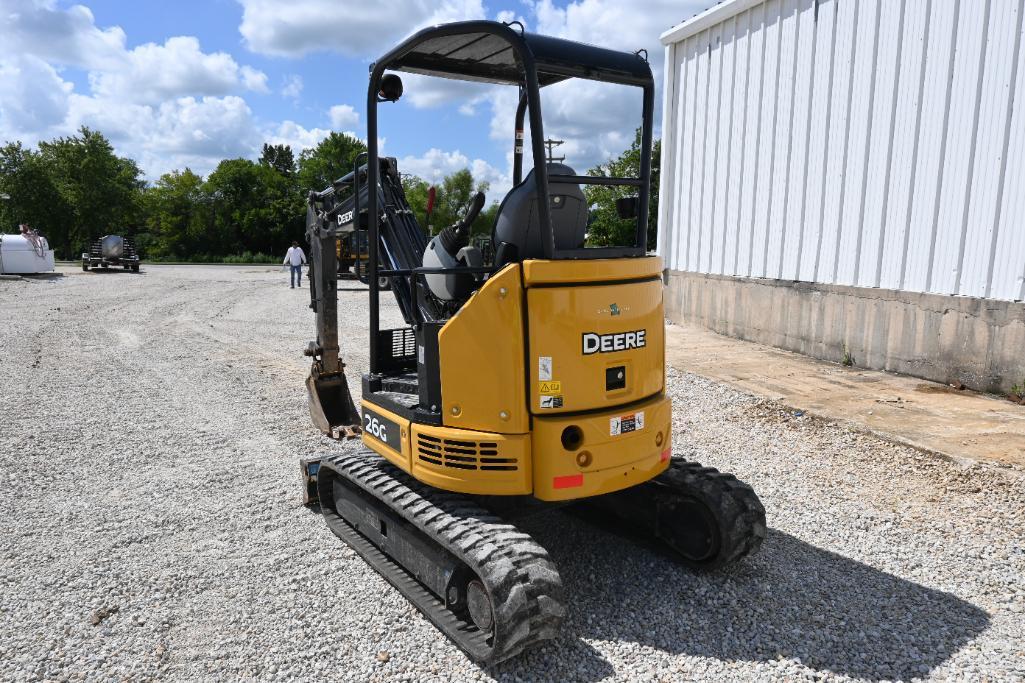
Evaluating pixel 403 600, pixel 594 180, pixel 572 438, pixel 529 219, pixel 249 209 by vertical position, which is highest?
pixel 249 209

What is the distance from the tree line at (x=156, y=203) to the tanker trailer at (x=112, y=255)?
20364 millimetres

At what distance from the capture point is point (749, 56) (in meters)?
13.1

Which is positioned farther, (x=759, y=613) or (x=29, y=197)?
(x=29, y=197)

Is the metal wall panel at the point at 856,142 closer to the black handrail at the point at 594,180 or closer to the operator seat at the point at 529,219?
the black handrail at the point at 594,180

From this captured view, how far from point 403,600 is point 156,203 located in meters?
72.4

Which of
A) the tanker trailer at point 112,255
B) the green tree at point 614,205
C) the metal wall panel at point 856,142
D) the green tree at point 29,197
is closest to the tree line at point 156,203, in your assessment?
the green tree at point 29,197

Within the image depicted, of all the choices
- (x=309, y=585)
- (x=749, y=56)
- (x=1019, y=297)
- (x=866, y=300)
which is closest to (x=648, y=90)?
(x=309, y=585)

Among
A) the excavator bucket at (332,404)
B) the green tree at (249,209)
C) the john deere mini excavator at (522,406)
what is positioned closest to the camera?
the john deere mini excavator at (522,406)

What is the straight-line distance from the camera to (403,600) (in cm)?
433

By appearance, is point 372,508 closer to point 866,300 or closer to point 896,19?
point 866,300

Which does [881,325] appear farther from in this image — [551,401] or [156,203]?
[156,203]

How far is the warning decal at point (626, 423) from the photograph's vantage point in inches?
163

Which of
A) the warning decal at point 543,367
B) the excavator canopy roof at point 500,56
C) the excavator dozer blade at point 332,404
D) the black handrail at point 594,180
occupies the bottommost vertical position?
the excavator dozer blade at point 332,404

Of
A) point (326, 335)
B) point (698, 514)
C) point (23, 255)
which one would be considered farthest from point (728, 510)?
point (23, 255)
